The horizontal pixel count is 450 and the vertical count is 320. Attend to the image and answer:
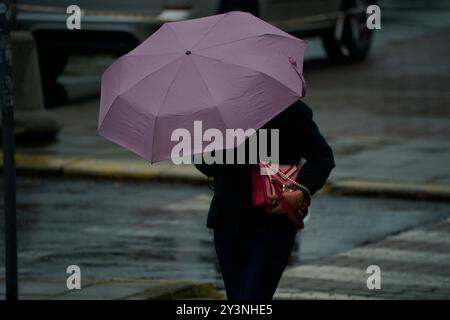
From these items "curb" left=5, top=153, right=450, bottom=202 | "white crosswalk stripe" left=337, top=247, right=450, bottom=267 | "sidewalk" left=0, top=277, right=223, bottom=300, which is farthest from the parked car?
"sidewalk" left=0, top=277, right=223, bottom=300

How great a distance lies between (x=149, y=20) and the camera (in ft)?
58.1

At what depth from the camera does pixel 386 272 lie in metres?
9.78

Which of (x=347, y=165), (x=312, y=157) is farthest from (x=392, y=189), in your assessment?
(x=312, y=157)

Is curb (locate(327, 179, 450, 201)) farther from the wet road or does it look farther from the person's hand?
the person's hand

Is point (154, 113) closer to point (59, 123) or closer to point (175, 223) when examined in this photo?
point (175, 223)

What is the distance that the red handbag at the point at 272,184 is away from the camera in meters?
6.14

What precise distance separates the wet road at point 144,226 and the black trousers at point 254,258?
11.2 feet

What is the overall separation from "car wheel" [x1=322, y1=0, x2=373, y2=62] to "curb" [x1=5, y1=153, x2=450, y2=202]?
26.5 feet

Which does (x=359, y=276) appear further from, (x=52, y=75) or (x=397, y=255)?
(x=52, y=75)

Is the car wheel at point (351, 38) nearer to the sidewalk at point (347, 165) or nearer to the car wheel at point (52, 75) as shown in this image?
the car wheel at point (52, 75)

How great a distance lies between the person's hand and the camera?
242 inches

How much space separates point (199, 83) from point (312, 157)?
66cm
